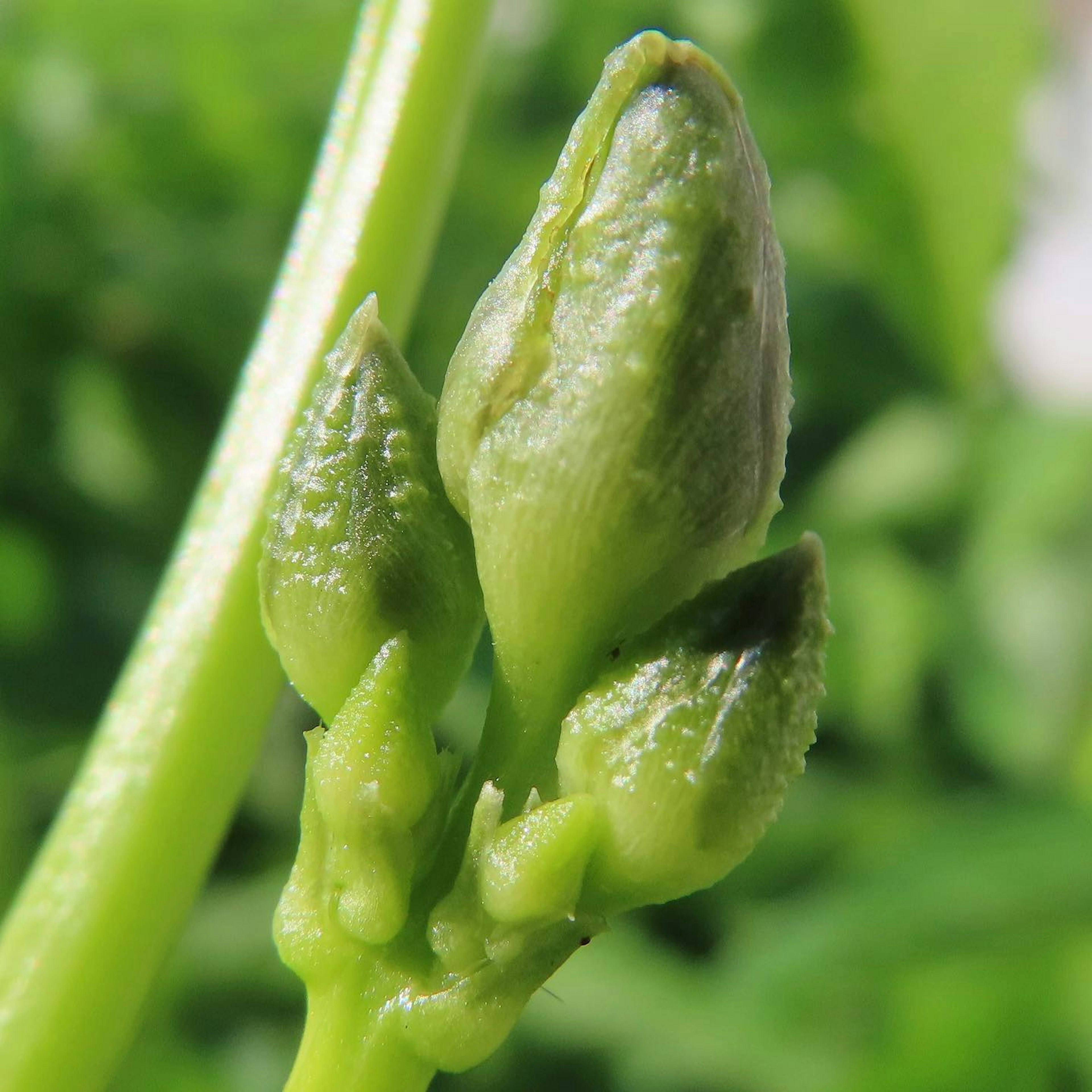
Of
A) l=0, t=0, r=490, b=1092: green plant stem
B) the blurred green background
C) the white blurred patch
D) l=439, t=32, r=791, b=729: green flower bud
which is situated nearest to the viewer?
l=439, t=32, r=791, b=729: green flower bud

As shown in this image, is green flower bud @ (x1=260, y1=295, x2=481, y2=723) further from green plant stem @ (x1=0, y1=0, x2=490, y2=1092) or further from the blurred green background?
the blurred green background

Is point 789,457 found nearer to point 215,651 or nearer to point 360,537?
point 215,651

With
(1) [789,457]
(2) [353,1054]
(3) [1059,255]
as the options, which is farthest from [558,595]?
(3) [1059,255]

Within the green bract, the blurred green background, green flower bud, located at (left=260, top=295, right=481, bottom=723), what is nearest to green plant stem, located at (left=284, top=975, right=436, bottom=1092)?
the green bract

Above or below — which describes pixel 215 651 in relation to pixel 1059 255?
above

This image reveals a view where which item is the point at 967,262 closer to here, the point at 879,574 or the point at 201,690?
the point at 879,574

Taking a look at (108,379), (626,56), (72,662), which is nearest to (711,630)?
(626,56)
